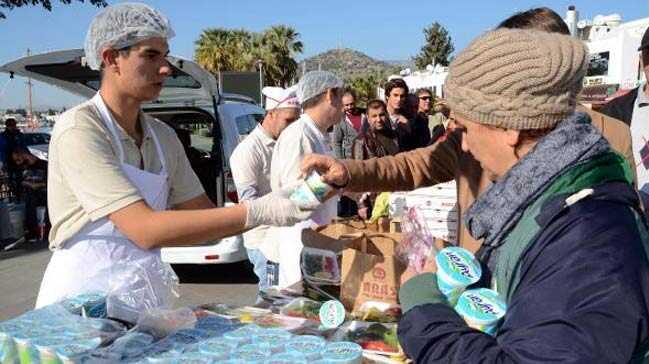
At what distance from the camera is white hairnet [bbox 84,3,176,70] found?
2.03 m

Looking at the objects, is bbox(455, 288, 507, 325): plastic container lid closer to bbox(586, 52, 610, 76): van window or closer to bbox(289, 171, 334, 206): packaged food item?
bbox(289, 171, 334, 206): packaged food item

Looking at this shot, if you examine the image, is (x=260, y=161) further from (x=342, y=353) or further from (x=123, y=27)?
(x=342, y=353)

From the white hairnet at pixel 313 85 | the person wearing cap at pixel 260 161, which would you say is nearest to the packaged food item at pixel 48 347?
the person wearing cap at pixel 260 161

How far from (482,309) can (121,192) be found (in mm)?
1177

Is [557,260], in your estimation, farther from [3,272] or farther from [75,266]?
[3,272]

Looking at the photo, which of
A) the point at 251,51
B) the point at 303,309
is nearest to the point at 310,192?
the point at 303,309

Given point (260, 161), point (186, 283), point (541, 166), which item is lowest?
point (186, 283)

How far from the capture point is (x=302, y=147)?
11.8 ft

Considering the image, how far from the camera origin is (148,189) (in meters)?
2.10

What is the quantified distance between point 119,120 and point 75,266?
1.77 feet

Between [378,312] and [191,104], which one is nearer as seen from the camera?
[378,312]

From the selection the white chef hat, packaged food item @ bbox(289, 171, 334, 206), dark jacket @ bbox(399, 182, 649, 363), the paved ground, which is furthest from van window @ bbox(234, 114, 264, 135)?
dark jacket @ bbox(399, 182, 649, 363)

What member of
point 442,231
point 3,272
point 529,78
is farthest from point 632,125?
point 3,272

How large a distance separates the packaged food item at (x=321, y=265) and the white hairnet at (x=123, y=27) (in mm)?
1136
